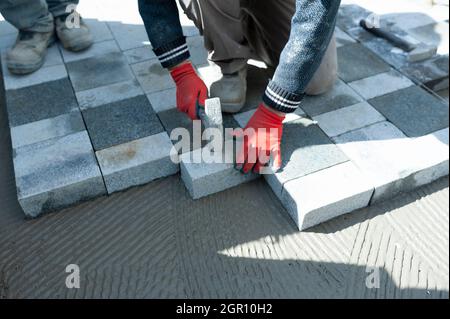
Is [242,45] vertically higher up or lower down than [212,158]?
higher up

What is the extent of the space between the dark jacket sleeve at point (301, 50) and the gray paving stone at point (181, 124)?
44cm

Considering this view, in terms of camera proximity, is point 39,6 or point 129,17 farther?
point 129,17

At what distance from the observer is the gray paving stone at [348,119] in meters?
2.29

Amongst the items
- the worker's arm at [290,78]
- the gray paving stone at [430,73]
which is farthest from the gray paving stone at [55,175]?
the gray paving stone at [430,73]

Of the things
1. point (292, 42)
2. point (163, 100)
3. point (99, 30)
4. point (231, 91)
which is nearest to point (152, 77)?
point (163, 100)

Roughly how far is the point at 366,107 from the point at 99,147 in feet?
5.31

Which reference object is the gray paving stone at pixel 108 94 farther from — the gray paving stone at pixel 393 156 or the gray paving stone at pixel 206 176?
Answer: the gray paving stone at pixel 393 156

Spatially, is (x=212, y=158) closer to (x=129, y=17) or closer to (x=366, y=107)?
(x=366, y=107)

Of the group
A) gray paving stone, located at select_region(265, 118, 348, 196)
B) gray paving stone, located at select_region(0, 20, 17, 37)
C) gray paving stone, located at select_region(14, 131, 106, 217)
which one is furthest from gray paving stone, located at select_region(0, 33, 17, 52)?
gray paving stone, located at select_region(265, 118, 348, 196)

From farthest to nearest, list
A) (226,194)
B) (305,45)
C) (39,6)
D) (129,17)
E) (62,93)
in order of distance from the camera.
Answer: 1. (129,17)
2. (39,6)
3. (62,93)
4. (226,194)
5. (305,45)

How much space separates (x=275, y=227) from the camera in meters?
1.99

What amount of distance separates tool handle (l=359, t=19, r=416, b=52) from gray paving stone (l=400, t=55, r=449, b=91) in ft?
0.56
